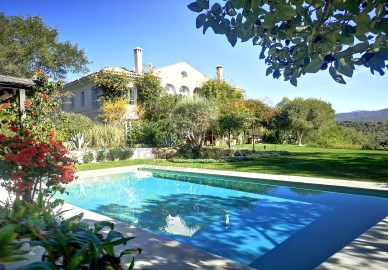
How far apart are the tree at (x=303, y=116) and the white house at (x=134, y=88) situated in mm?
9247

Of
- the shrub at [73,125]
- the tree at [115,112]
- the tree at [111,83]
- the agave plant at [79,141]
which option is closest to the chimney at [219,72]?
the tree at [111,83]

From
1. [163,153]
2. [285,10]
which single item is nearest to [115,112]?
[163,153]

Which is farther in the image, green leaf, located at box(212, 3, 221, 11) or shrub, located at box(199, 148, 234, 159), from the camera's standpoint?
shrub, located at box(199, 148, 234, 159)

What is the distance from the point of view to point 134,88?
82.6 ft

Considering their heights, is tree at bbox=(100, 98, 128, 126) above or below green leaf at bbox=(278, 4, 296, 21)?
above

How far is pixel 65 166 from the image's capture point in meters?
5.70

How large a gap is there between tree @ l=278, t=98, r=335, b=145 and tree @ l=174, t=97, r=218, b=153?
480 inches

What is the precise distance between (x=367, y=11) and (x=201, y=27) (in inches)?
37.6

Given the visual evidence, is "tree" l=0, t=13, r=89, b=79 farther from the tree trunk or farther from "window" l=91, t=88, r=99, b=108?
the tree trunk

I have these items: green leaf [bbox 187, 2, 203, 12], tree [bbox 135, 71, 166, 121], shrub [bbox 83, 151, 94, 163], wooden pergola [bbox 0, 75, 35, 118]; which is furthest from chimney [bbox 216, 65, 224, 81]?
green leaf [bbox 187, 2, 203, 12]

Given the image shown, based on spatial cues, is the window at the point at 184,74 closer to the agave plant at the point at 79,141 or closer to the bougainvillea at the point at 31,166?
the agave plant at the point at 79,141

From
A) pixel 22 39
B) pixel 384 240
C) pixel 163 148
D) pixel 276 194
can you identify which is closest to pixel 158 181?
pixel 276 194

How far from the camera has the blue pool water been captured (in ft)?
17.5

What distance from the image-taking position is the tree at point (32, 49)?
22875 millimetres
